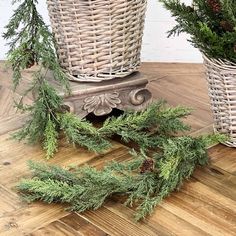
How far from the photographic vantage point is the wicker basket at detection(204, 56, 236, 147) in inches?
48.4

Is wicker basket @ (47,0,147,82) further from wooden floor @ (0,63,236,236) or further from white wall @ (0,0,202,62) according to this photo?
white wall @ (0,0,202,62)

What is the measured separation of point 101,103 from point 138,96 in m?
0.10

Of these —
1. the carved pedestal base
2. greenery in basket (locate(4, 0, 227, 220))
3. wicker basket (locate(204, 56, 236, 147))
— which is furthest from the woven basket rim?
the carved pedestal base

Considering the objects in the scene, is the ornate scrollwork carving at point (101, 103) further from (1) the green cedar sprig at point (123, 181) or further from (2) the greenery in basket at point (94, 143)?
(1) the green cedar sprig at point (123, 181)

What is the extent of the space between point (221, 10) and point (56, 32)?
425mm

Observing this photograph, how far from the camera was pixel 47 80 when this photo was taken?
144 cm

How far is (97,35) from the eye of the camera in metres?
1.34

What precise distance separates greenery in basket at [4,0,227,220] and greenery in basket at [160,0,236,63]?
190mm

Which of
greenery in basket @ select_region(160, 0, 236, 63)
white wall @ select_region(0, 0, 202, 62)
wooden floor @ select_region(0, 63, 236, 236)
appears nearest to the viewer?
wooden floor @ select_region(0, 63, 236, 236)

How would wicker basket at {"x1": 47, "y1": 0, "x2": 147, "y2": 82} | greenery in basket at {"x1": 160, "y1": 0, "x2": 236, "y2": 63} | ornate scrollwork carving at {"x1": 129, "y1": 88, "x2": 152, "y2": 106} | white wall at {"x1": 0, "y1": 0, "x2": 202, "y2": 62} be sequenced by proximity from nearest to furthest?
greenery in basket at {"x1": 160, "y1": 0, "x2": 236, "y2": 63} → wicker basket at {"x1": 47, "y1": 0, "x2": 147, "y2": 82} → ornate scrollwork carving at {"x1": 129, "y1": 88, "x2": 152, "y2": 106} → white wall at {"x1": 0, "y1": 0, "x2": 202, "y2": 62}

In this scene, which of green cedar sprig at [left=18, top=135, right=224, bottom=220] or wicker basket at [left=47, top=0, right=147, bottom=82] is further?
wicker basket at [left=47, top=0, right=147, bottom=82]

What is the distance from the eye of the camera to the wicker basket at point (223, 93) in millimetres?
1229

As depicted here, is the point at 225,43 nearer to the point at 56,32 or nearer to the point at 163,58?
the point at 56,32

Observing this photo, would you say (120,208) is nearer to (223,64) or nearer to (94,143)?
(94,143)
